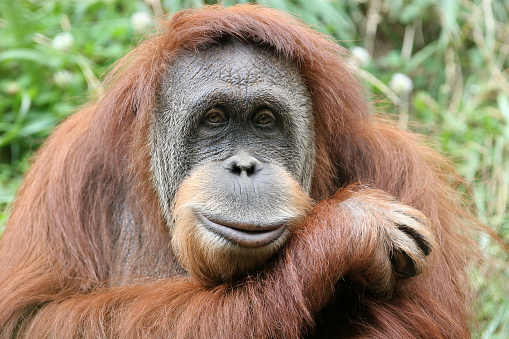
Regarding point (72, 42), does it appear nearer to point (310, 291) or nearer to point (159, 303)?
point (159, 303)

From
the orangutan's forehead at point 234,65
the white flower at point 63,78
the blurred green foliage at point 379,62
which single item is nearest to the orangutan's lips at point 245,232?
the orangutan's forehead at point 234,65

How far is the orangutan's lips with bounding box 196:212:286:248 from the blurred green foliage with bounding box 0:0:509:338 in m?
1.91

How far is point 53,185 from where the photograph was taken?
98.3 inches

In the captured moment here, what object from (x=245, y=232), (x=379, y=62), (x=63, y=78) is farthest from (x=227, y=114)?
(x=379, y=62)

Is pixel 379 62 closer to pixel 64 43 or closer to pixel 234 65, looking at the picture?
pixel 64 43

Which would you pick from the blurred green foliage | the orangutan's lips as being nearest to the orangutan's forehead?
the orangutan's lips

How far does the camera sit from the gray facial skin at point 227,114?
2139 millimetres

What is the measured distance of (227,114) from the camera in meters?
2.17

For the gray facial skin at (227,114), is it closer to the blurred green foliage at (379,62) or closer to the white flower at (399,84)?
the blurred green foliage at (379,62)

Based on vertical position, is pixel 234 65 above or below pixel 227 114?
above

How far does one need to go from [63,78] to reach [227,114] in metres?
2.30

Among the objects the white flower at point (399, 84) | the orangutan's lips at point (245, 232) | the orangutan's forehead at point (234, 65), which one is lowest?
the orangutan's lips at point (245, 232)

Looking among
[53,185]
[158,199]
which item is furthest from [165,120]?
[53,185]

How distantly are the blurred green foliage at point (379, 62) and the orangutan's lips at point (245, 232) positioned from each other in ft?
6.27
